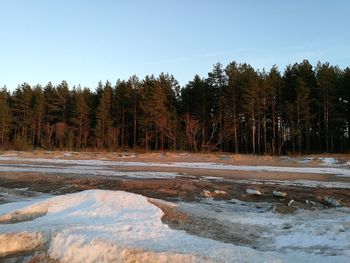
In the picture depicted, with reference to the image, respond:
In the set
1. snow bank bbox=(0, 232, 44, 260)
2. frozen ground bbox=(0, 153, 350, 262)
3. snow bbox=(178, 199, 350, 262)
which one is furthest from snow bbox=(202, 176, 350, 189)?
snow bank bbox=(0, 232, 44, 260)

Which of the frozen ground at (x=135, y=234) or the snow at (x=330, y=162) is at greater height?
the snow at (x=330, y=162)

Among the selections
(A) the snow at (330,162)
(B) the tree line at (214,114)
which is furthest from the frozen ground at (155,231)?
(B) the tree line at (214,114)

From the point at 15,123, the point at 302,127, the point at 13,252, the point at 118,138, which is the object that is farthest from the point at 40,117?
the point at 13,252

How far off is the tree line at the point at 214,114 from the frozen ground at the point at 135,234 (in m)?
42.9

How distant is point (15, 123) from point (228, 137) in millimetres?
42670

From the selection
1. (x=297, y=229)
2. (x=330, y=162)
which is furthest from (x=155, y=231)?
(x=330, y=162)

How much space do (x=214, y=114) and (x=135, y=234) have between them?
55632 millimetres

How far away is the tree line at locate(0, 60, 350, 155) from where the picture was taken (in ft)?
183

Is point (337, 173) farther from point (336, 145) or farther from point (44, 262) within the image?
point (336, 145)

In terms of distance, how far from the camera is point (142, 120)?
6222 cm

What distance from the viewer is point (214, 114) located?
63.3 m

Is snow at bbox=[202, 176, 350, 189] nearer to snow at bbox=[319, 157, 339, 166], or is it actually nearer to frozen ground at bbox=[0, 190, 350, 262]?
frozen ground at bbox=[0, 190, 350, 262]

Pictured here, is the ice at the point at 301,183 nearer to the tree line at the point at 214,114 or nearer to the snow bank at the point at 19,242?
the snow bank at the point at 19,242

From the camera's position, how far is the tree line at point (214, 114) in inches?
2192
